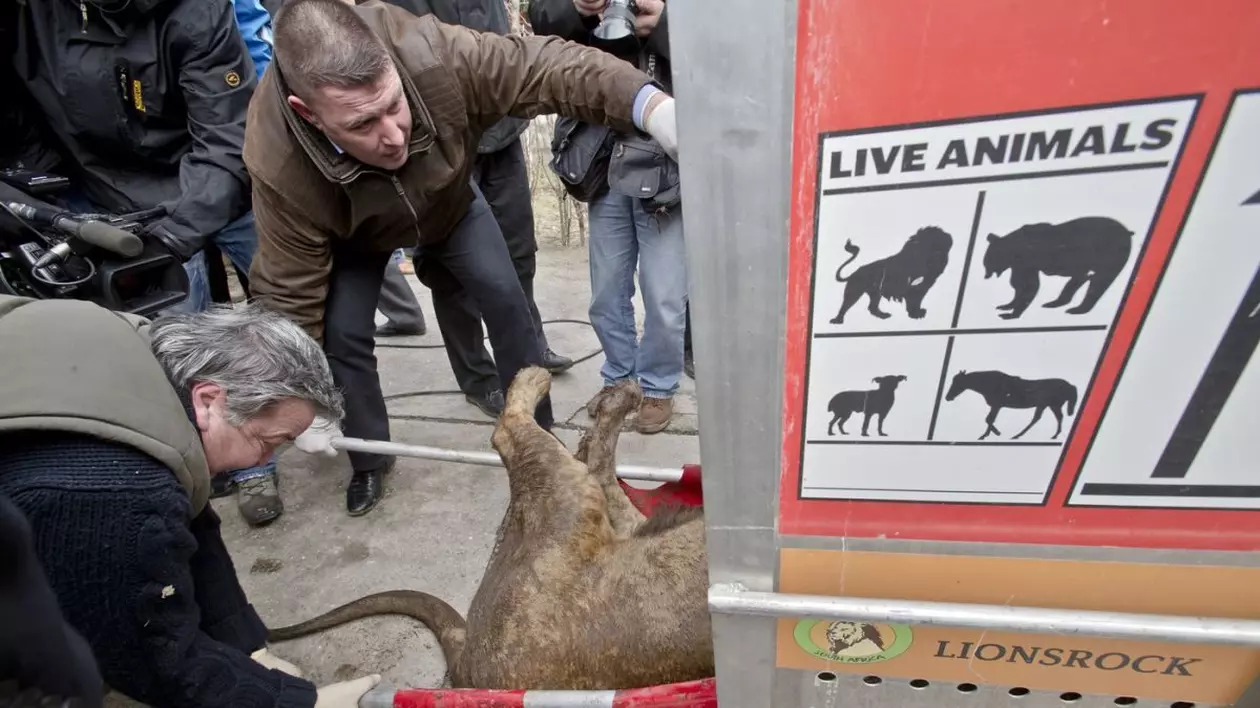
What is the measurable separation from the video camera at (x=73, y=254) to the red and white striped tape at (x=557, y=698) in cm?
212

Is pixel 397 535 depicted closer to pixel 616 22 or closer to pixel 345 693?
Answer: pixel 345 693

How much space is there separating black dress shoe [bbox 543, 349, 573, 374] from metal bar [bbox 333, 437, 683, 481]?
185 cm

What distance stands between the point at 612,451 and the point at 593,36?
1.99 metres

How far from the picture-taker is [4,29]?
303cm

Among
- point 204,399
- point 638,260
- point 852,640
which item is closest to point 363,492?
point 204,399

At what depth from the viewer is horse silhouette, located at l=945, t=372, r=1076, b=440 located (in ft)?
3.01

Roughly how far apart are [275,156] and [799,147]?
2.48 m

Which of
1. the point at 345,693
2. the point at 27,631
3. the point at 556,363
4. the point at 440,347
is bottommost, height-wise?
the point at 440,347

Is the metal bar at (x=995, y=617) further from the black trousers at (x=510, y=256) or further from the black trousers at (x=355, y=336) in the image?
the black trousers at (x=510, y=256)

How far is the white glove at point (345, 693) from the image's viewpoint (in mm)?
2145

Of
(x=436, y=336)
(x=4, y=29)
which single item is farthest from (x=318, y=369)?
(x=436, y=336)

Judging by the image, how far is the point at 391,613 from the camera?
117 inches

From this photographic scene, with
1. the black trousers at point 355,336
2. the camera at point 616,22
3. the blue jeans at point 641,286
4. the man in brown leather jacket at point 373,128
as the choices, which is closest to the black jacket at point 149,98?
the man in brown leather jacket at point 373,128

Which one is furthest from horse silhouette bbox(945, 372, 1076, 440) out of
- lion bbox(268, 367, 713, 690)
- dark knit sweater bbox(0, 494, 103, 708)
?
lion bbox(268, 367, 713, 690)
